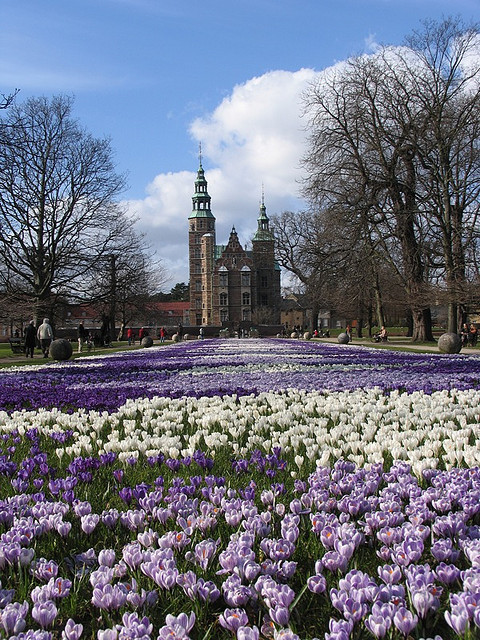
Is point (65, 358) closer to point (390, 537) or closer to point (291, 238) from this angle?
point (390, 537)

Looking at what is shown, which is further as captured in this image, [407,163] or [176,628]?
[407,163]

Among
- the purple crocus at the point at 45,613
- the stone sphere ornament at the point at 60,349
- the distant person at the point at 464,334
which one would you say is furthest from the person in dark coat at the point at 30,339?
the purple crocus at the point at 45,613

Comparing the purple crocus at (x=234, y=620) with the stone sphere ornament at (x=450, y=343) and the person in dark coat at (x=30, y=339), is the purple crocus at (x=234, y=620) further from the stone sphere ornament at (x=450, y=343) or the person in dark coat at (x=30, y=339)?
the person in dark coat at (x=30, y=339)

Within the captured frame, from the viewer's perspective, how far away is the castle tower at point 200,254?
122300 mm

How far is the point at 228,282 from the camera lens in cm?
11688

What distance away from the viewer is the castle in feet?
379

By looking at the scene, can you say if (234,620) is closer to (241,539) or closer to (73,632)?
(73,632)

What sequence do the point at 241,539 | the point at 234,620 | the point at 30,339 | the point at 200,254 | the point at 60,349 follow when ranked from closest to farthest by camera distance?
the point at 234,620 → the point at 241,539 → the point at 60,349 → the point at 30,339 → the point at 200,254

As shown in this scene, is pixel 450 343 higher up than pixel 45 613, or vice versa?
pixel 45 613

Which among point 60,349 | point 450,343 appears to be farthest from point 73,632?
point 450,343

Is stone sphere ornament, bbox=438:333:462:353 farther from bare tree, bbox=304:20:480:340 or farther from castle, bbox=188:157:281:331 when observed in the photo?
castle, bbox=188:157:281:331

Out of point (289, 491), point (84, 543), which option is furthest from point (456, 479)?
point (84, 543)

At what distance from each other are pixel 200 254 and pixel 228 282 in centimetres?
1194

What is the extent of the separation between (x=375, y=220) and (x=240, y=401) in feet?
87.8
